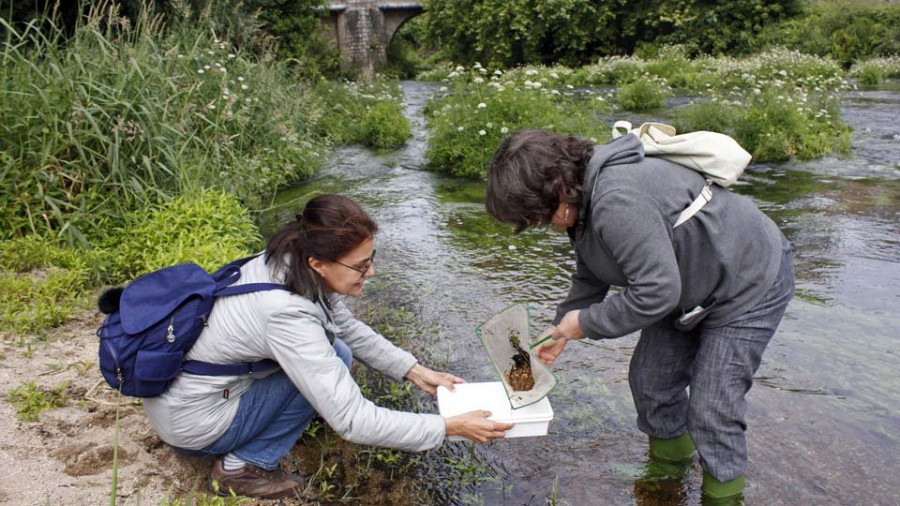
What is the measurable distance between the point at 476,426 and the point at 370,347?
617 millimetres

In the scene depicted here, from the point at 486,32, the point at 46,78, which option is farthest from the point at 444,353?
the point at 486,32

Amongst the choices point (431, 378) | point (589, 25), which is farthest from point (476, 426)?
point (589, 25)

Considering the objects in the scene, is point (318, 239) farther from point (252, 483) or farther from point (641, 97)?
point (641, 97)

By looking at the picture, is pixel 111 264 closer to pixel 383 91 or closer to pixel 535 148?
pixel 535 148

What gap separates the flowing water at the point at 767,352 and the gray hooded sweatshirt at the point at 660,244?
0.85 metres

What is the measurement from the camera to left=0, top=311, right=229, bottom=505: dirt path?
2.22 metres

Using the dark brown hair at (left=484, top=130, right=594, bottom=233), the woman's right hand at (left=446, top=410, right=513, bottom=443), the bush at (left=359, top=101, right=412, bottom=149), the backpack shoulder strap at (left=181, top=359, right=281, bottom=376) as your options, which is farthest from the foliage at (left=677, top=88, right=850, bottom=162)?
the backpack shoulder strap at (left=181, top=359, right=281, bottom=376)

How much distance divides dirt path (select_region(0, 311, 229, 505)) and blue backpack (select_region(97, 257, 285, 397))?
0.37 meters

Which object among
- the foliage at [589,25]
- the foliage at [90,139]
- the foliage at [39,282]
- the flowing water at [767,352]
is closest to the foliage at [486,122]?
the flowing water at [767,352]

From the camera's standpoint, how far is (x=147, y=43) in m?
5.19

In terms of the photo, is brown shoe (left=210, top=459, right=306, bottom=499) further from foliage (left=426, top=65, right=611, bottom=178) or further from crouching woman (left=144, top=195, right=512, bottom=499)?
foliage (left=426, top=65, right=611, bottom=178)

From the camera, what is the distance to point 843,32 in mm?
20828

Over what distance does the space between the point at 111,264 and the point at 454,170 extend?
4.40 m

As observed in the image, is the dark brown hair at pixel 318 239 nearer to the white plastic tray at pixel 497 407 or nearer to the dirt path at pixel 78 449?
the white plastic tray at pixel 497 407
